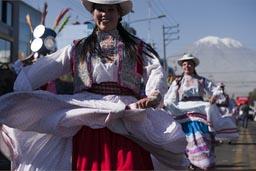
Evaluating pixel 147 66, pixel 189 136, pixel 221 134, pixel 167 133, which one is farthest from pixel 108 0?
pixel 221 134

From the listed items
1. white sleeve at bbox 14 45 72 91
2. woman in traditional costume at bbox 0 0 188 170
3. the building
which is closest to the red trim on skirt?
woman in traditional costume at bbox 0 0 188 170

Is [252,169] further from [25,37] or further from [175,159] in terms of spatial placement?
[25,37]

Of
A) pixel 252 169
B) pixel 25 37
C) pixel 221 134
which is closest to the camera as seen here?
pixel 252 169

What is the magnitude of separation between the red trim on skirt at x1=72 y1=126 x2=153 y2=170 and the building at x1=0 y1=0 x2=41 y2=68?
21.6 metres

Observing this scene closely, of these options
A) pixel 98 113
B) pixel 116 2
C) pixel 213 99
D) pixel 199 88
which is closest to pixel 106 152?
pixel 98 113

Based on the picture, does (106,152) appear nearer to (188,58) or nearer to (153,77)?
(153,77)

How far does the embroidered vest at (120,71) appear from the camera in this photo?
3.33 m

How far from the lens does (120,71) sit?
333 centimetres

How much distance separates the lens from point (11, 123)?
3.22 metres

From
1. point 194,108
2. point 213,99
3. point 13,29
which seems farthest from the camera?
point 13,29

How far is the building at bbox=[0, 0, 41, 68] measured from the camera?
25.4 metres

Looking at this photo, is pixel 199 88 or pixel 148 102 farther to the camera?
pixel 199 88

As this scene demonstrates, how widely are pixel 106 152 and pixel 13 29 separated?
81.1ft

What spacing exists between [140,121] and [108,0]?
0.79 metres
